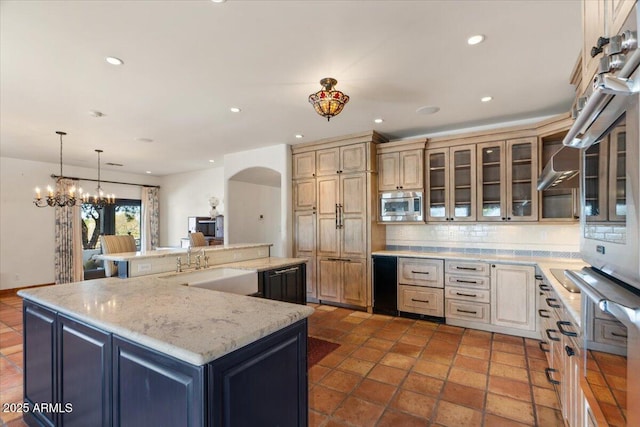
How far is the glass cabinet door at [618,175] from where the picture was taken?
74 cm

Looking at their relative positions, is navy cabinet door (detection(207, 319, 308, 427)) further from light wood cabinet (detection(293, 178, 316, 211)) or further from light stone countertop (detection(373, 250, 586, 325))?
light wood cabinet (detection(293, 178, 316, 211))

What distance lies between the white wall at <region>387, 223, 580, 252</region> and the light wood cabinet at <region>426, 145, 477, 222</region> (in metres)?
0.31

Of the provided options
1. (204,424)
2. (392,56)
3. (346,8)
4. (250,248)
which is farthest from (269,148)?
(204,424)

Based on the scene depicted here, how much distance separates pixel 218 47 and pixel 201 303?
1891mm

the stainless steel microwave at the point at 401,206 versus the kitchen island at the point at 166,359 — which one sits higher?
the stainless steel microwave at the point at 401,206

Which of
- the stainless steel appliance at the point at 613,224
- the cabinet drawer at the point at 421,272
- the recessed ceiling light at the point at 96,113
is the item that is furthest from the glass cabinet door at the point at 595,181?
the recessed ceiling light at the point at 96,113

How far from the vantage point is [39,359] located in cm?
185

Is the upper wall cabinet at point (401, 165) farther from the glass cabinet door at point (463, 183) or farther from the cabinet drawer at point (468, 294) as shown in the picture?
the cabinet drawer at point (468, 294)

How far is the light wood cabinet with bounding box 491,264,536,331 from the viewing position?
3469 mm

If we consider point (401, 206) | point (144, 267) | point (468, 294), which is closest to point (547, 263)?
point (468, 294)

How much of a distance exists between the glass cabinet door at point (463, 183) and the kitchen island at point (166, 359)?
3409mm

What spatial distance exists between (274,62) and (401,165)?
261 cm

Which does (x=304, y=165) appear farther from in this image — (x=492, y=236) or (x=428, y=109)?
(x=492, y=236)

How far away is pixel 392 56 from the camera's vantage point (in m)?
2.42
